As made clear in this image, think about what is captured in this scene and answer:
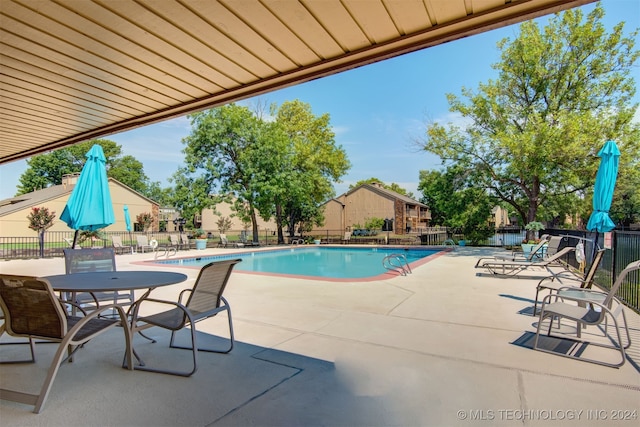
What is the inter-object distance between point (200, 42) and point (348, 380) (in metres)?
2.77

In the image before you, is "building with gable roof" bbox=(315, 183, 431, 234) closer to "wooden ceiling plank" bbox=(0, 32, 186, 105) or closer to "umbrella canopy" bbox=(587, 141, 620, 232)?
"umbrella canopy" bbox=(587, 141, 620, 232)

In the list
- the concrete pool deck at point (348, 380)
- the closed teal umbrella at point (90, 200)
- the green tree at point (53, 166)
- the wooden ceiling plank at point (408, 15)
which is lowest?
the concrete pool deck at point (348, 380)

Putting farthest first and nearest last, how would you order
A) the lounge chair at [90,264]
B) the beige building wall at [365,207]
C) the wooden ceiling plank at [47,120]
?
the beige building wall at [365,207] → the wooden ceiling plank at [47,120] → the lounge chair at [90,264]

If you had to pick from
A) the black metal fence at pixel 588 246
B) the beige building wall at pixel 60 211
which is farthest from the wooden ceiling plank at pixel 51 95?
the beige building wall at pixel 60 211

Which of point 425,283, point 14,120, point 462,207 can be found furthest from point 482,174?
point 14,120

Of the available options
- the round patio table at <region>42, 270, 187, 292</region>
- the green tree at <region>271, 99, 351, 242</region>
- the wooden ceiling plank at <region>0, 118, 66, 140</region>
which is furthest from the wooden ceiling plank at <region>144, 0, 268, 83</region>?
the green tree at <region>271, 99, 351, 242</region>

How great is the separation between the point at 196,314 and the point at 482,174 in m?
16.8

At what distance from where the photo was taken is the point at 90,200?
15.9ft

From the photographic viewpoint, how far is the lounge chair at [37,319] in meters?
2.25

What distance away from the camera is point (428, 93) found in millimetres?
20297

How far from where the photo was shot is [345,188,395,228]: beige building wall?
115 feet

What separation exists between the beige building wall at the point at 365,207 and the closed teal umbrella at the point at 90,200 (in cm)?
3046

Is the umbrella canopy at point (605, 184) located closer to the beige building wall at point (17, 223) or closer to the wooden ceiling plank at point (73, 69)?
the wooden ceiling plank at point (73, 69)

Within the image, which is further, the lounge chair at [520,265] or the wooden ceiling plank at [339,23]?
the lounge chair at [520,265]
